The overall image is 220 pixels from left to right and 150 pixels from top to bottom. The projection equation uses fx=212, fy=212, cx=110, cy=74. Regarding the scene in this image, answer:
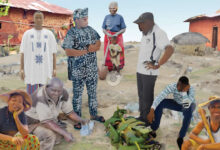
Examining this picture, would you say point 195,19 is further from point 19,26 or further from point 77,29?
point 77,29

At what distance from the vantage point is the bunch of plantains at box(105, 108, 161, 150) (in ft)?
8.67

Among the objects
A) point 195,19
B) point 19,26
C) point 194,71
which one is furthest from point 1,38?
point 195,19

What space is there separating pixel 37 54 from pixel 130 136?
1.93 meters

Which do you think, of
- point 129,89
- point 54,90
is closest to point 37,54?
point 54,90

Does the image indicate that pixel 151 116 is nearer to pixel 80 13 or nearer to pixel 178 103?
pixel 178 103

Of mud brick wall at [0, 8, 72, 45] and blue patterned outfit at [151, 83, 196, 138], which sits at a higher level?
mud brick wall at [0, 8, 72, 45]

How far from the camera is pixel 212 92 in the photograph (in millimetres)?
5441

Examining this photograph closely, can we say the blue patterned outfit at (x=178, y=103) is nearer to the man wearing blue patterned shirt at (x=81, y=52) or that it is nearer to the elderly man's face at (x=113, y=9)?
→ the man wearing blue patterned shirt at (x=81, y=52)

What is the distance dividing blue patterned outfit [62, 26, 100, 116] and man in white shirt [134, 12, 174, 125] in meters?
0.75

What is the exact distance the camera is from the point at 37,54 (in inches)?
134

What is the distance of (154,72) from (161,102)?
44 centimetres

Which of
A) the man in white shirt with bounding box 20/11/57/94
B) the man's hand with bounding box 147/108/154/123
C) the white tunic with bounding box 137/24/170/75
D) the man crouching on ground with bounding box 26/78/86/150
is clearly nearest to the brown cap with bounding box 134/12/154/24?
the white tunic with bounding box 137/24/170/75

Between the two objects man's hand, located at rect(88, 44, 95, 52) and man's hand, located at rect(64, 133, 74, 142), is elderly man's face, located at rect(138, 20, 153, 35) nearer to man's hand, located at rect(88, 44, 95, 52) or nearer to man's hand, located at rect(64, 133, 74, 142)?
man's hand, located at rect(88, 44, 95, 52)

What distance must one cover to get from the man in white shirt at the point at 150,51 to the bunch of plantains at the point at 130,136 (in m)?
0.51
